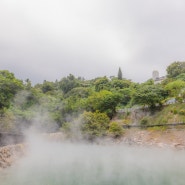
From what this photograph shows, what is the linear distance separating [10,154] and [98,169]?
8376 millimetres

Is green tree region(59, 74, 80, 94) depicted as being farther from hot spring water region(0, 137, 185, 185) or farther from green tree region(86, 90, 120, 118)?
hot spring water region(0, 137, 185, 185)

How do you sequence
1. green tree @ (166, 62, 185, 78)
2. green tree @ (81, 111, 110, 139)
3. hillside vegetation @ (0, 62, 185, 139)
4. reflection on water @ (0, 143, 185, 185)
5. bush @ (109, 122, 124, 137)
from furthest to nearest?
1. green tree @ (166, 62, 185, 78)
2. green tree @ (81, 111, 110, 139)
3. bush @ (109, 122, 124, 137)
4. hillside vegetation @ (0, 62, 185, 139)
5. reflection on water @ (0, 143, 185, 185)

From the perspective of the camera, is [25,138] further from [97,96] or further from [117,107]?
[117,107]

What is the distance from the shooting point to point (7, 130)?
22.5 m

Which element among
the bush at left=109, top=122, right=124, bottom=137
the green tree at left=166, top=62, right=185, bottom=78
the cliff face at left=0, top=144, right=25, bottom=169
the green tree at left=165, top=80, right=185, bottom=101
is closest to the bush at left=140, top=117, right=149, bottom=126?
the bush at left=109, top=122, right=124, bottom=137

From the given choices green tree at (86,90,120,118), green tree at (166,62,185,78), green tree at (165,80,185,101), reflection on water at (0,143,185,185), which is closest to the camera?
reflection on water at (0,143,185,185)

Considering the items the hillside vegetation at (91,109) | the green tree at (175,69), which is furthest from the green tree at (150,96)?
the green tree at (175,69)

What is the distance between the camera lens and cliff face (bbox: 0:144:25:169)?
15145 mm

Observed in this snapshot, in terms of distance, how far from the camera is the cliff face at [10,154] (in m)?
15.1

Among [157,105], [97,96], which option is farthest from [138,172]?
[97,96]

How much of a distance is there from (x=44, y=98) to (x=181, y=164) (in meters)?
23.9

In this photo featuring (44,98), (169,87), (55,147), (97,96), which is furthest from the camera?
(44,98)

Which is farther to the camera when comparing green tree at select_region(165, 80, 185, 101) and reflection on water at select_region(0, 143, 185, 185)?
green tree at select_region(165, 80, 185, 101)

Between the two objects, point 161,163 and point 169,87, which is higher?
point 169,87
